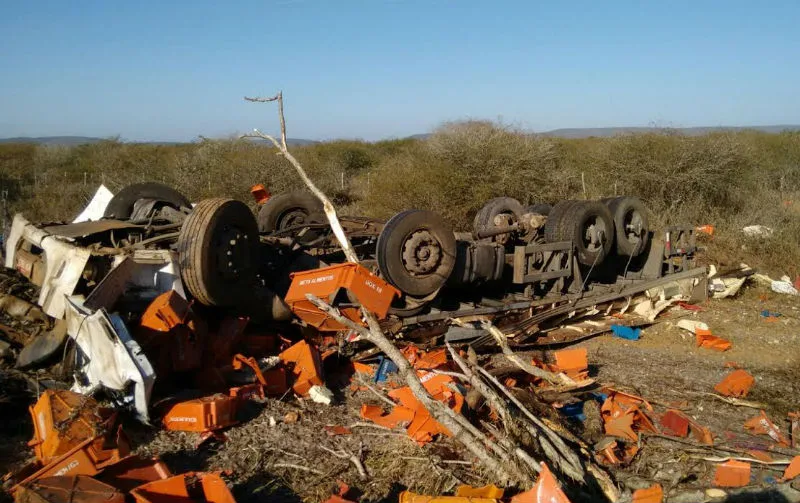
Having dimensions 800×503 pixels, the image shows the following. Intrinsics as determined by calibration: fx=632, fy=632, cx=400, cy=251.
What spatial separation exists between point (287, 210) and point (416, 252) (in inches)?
110

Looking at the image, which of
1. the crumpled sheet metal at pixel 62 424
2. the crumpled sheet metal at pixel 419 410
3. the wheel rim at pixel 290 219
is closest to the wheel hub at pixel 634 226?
the wheel rim at pixel 290 219

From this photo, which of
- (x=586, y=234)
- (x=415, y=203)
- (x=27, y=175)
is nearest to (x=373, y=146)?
(x=27, y=175)

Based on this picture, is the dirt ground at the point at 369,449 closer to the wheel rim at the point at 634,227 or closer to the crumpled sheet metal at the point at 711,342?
the crumpled sheet metal at the point at 711,342

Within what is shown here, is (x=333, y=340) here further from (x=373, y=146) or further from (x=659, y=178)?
(x=373, y=146)

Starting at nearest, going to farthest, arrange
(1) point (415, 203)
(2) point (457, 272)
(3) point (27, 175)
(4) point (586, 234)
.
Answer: (2) point (457, 272)
(4) point (586, 234)
(1) point (415, 203)
(3) point (27, 175)

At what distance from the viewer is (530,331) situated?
705 centimetres

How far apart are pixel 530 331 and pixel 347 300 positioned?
2.32m

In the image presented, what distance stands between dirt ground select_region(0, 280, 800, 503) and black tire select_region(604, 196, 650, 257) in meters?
2.31

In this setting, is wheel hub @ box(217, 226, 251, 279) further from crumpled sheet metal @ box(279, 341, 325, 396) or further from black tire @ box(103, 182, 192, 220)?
black tire @ box(103, 182, 192, 220)

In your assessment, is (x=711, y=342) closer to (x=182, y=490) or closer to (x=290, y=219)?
(x=290, y=219)

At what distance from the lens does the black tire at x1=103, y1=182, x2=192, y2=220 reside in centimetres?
738

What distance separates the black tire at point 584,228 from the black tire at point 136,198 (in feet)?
14.6

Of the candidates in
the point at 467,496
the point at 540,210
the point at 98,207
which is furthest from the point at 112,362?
the point at 540,210

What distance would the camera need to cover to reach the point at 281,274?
6.67m
